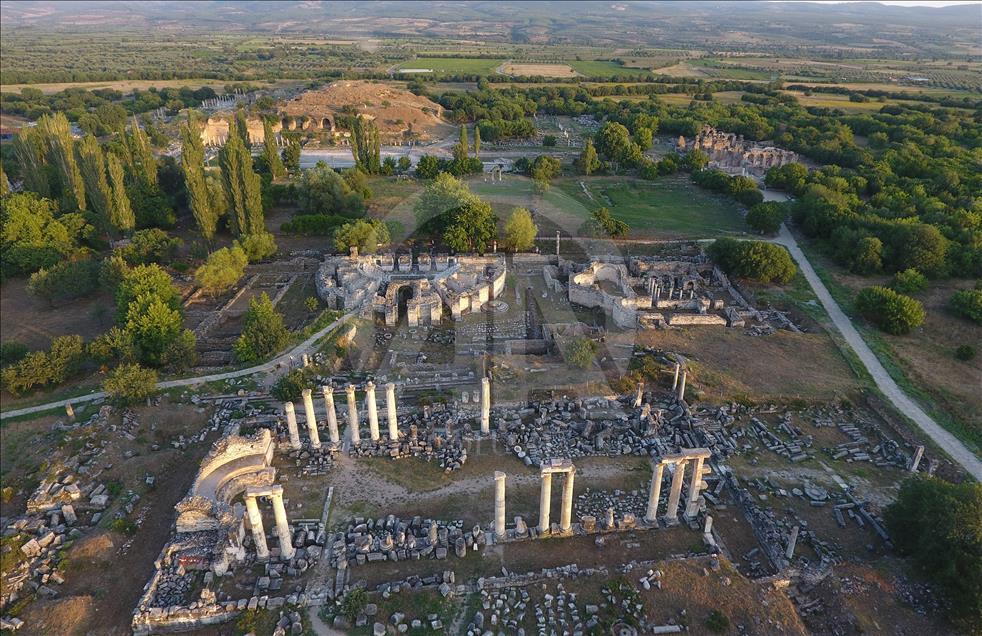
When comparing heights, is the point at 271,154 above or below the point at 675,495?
above

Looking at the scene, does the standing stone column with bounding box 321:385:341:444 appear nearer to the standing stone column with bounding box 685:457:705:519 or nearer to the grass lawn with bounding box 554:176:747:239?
the standing stone column with bounding box 685:457:705:519

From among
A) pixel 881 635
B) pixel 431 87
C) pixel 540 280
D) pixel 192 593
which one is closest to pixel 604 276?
pixel 540 280

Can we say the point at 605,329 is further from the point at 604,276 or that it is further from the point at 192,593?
the point at 192,593

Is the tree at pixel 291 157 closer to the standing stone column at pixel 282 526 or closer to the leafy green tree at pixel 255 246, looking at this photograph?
the leafy green tree at pixel 255 246

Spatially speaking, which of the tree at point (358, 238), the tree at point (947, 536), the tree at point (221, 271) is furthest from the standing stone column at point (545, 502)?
the tree at point (221, 271)

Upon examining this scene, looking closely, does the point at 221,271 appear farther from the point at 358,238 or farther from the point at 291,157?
the point at 291,157

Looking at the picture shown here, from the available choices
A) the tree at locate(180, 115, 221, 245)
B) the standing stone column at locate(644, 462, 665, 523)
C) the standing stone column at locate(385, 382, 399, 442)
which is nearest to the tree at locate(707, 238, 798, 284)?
the standing stone column at locate(644, 462, 665, 523)

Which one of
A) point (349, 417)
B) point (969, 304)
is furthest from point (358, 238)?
point (969, 304)
